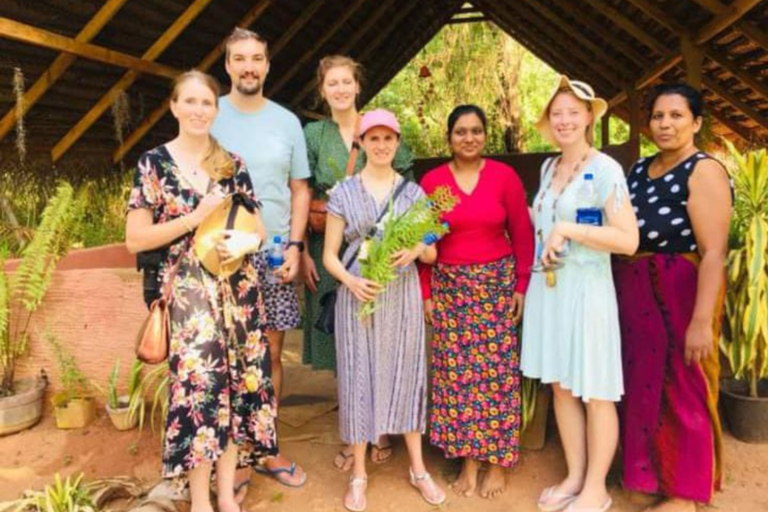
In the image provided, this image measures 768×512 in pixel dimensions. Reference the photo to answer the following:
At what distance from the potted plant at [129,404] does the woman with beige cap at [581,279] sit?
6.52 ft

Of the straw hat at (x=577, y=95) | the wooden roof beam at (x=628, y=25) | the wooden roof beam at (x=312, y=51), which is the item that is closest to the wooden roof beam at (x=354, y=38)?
the wooden roof beam at (x=312, y=51)

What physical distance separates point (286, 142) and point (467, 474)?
1575mm

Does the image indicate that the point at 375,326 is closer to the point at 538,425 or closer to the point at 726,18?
the point at 538,425

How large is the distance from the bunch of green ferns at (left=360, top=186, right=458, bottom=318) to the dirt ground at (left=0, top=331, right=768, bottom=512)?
0.85 meters

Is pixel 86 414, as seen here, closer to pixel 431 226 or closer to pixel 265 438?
pixel 265 438

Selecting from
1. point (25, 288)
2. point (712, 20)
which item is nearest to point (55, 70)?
point (25, 288)

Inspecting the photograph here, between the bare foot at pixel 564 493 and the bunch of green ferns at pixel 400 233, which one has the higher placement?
the bunch of green ferns at pixel 400 233

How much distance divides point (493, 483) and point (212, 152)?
172 cm

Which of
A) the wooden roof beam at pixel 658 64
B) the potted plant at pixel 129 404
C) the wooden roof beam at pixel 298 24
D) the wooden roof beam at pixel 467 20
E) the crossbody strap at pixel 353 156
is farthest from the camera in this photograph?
the wooden roof beam at pixel 467 20

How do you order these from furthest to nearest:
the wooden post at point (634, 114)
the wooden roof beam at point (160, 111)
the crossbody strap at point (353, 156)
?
1. the wooden post at point (634, 114)
2. the wooden roof beam at point (160, 111)
3. the crossbody strap at point (353, 156)

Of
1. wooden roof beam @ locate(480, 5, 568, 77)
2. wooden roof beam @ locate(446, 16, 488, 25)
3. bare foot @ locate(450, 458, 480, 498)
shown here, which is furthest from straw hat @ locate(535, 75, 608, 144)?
wooden roof beam @ locate(446, 16, 488, 25)

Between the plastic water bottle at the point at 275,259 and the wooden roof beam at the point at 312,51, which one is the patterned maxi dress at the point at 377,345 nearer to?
the plastic water bottle at the point at 275,259

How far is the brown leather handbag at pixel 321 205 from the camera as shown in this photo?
2.57 meters

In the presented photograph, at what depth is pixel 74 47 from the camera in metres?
4.77
